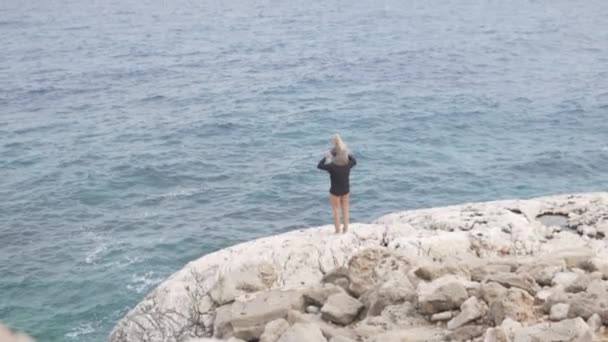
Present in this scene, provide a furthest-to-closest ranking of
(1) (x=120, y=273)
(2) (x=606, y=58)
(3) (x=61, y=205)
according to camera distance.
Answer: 1. (2) (x=606, y=58)
2. (3) (x=61, y=205)
3. (1) (x=120, y=273)

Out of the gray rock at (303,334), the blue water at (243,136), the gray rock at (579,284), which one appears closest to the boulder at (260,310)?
the gray rock at (303,334)

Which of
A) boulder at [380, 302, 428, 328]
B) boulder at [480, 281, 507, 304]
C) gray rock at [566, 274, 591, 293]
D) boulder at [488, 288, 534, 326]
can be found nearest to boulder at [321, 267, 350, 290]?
boulder at [380, 302, 428, 328]

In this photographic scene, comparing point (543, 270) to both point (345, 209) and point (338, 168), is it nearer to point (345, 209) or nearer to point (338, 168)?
point (345, 209)

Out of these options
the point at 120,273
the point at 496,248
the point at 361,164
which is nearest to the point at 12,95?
the point at 361,164

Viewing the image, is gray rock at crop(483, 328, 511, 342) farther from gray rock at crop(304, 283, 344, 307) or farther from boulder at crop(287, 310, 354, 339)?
gray rock at crop(304, 283, 344, 307)

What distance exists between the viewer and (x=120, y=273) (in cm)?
3184

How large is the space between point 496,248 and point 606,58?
55.3m

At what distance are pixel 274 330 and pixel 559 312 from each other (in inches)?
189

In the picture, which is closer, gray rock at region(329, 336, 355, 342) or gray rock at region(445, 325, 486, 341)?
gray rock at region(445, 325, 486, 341)

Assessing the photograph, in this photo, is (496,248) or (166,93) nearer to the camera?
(496,248)

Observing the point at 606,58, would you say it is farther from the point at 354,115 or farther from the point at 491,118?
the point at 354,115

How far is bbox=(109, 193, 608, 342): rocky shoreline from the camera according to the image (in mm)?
13445

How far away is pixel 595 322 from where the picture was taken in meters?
12.5

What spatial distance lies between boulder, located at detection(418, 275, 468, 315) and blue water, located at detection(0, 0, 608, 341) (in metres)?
15.6
